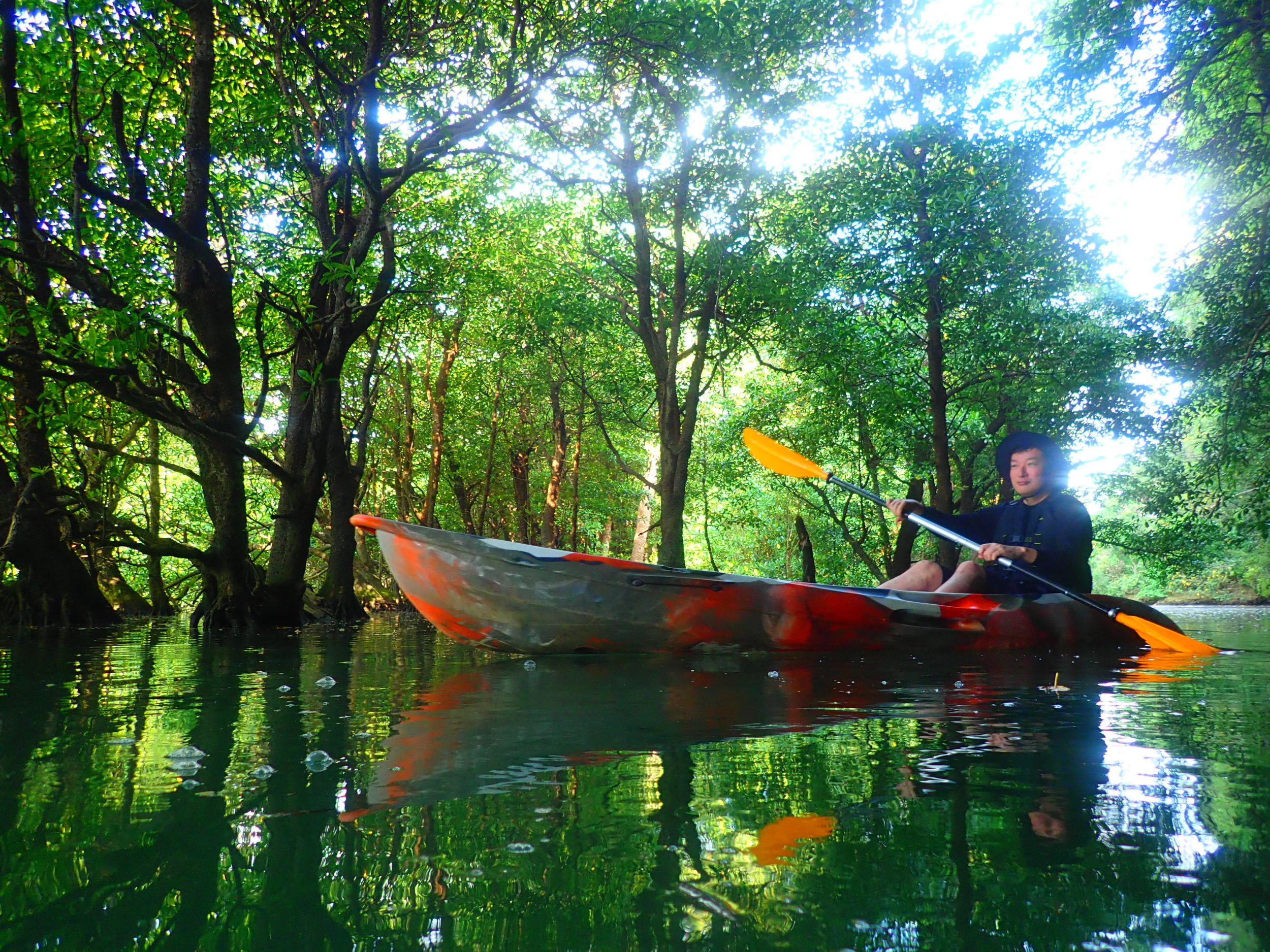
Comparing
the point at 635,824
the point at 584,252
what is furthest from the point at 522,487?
the point at 635,824

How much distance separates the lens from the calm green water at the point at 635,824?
1.00 m

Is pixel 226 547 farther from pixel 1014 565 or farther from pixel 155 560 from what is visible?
pixel 1014 565

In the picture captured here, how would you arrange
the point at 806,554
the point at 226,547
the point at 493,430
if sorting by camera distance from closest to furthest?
the point at 226,547
the point at 806,554
the point at 493,430

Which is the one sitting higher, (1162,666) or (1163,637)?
(1163,637)

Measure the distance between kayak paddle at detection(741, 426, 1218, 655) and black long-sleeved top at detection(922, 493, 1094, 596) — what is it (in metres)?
0.14

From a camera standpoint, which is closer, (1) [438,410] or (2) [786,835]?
(2) [786,835]

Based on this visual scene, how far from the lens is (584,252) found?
556 inches

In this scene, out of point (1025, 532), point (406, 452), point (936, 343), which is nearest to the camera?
point (1025, 532)

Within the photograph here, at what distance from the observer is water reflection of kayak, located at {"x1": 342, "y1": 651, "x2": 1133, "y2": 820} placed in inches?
76.2

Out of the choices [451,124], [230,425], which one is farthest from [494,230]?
[230,425]

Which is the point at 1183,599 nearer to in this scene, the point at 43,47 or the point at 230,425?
the point at 230,425

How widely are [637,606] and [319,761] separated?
2928 millimetres

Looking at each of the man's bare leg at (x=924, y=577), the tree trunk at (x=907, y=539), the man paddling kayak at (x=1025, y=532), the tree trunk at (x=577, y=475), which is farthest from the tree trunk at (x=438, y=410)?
the man's bare leg at (x=924, y=577)

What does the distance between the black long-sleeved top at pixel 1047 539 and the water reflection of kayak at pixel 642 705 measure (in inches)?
45.9
